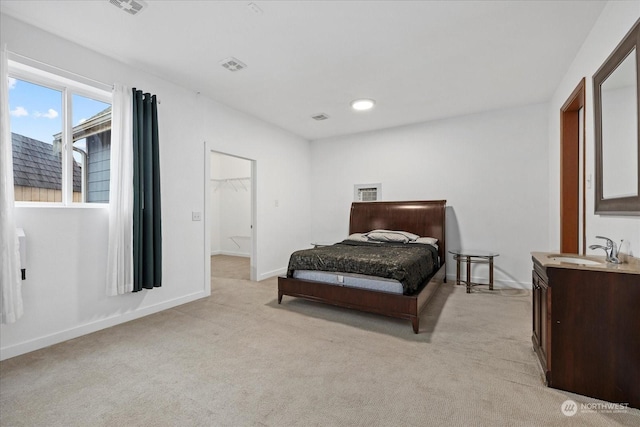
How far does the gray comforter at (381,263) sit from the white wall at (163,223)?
4.83 ft

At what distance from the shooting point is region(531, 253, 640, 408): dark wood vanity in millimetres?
1651

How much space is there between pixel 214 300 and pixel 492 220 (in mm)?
4276

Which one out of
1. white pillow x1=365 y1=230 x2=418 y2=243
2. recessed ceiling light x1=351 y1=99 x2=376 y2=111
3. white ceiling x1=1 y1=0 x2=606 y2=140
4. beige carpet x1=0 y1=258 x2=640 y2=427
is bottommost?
beige carpet x1=0 y1=258 x2=640 y2=427

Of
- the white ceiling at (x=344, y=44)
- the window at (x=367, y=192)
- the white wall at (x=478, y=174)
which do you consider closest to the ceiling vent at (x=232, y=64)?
the white ceiling at (x=344, y=44)

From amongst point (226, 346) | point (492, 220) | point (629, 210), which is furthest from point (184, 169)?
point (492, 220)

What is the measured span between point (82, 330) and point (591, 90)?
201 inches

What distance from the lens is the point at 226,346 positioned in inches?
98.6

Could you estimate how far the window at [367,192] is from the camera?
5532 millimetres

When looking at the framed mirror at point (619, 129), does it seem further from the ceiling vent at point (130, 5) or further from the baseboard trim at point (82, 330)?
the baseboard trim at point (82, 330)

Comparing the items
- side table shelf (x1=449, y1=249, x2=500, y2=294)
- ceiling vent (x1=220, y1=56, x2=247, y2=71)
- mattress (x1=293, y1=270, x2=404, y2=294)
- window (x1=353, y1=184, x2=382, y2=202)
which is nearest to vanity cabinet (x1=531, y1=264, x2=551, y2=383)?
mattress (x1=293, y1=270, x2=404, y2=294)

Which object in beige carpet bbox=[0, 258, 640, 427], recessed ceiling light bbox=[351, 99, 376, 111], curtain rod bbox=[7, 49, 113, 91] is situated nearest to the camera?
beige carpet bbox=[0, 258, 640, 427]

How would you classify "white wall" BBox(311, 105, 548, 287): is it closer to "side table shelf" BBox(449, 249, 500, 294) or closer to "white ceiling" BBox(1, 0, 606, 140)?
"side table shelf" BBox(449, 249, 500, 294)

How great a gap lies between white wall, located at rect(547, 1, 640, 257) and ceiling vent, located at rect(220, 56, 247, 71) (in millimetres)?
3113

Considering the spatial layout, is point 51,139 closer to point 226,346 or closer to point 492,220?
point 226,346
